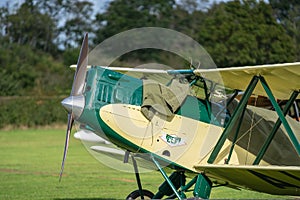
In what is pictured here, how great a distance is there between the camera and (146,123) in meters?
8.69

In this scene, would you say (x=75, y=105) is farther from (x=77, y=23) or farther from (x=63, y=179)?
(x=77, y=23)

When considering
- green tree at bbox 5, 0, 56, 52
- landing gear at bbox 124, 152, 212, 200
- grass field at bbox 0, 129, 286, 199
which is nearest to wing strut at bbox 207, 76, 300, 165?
landing gear at bbox 124, 152, 212, 200

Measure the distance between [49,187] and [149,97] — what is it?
6184 mm

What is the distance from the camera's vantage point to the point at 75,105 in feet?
27.9

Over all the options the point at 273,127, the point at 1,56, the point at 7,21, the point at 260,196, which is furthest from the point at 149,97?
the point at 7,21

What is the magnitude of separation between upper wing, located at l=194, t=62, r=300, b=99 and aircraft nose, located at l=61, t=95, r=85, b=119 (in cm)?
156

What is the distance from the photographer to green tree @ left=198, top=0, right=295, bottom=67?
4959 cm

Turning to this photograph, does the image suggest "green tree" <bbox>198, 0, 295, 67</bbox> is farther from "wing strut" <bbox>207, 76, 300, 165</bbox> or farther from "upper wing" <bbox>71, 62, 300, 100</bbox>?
"wing strut" <bbox>207, 76, 300, 165</bbox>

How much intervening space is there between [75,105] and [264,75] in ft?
8.00

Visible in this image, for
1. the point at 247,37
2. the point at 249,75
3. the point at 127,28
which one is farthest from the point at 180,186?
the point at 127,28

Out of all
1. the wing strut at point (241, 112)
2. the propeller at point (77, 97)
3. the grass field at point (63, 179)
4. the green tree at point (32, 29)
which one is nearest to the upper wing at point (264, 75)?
the wing strut at point (241, 112)

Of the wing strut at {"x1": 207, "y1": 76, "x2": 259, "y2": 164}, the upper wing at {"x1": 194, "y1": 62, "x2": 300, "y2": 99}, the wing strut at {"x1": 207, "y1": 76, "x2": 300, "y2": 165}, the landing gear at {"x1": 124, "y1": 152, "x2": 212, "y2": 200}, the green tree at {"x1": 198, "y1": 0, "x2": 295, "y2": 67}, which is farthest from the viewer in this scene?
the green tree at {"x1": 198, "y1": 0, "x2": 295, "y2": 67}

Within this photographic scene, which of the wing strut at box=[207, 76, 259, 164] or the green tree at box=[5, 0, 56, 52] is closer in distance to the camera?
the wing strut at box=[207, 76, 259, 164]

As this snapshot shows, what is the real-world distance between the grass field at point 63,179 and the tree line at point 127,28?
1979cm
